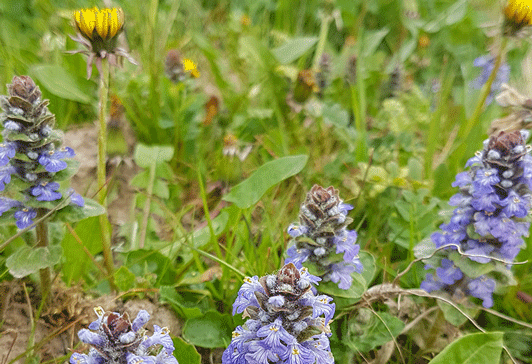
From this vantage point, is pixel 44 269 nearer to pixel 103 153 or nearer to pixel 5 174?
pixel 5 174

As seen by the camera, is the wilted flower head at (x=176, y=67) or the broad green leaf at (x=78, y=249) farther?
the wilted flower head at (x=176, y=67)

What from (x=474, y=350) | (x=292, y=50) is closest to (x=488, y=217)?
(x=474, y=350)

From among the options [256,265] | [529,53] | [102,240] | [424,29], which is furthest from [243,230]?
[529,53]

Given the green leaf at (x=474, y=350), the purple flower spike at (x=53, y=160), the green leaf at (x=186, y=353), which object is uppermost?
the purple flower spike at (x=53, y=160)

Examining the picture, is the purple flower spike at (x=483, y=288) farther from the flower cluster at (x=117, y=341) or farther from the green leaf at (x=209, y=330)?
the flower cluster at (x=117, y=341)

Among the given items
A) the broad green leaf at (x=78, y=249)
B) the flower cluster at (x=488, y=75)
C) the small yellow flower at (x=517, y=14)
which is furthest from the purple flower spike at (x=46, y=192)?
the flower cluster at (x=488, y=75)

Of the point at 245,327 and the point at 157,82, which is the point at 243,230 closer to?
the point at 245,327

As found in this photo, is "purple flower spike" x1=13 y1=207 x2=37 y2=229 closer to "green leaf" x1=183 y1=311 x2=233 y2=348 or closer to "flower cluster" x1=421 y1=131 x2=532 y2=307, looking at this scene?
"green leaf" x1=183 y1=311 x2=233 y2=348
